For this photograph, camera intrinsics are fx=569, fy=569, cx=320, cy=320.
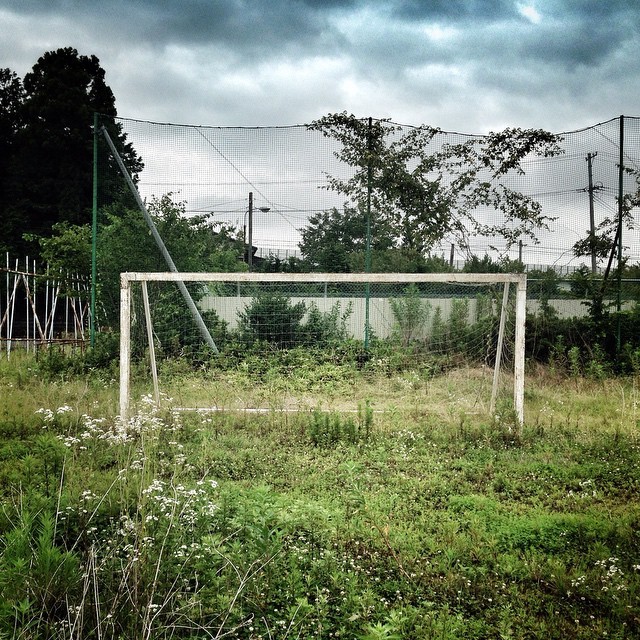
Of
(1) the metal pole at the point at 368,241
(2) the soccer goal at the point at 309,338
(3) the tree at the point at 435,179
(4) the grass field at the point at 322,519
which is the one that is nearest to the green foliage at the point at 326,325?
(2) the soccer goal at the point at 309,338

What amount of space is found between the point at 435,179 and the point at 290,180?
2.54 meters

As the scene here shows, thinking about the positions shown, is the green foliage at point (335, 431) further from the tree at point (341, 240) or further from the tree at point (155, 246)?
the tree at point (155, 246)

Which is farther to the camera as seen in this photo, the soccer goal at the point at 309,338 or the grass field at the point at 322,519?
the soccer goal at the point at 309,338

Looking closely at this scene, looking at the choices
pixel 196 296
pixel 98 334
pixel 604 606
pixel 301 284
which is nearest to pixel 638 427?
pixel 604 606

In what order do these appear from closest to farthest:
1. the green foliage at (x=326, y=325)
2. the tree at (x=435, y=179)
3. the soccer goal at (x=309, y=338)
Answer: the soccer goal at (x=309, y=338) < the green foliage at (x=326, y=325) < the tree at (x=435, y=179)

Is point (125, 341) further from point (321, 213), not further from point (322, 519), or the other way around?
point (321, 213)

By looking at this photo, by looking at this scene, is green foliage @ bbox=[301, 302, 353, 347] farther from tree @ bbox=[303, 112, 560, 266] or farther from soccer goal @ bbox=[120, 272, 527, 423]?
tree @ bbox=[303, 112, 560, 266]

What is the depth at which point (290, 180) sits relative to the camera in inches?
388

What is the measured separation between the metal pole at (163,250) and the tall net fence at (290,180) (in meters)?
0.26

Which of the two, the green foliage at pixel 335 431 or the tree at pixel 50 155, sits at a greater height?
the tree at pixel 50 155

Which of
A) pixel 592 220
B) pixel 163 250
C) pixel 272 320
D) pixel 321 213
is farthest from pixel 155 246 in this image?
pixel 592 220

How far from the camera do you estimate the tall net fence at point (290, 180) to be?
969 cm

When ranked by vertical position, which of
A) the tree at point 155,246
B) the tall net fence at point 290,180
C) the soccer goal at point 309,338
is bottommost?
the soccer goal at point 309,338

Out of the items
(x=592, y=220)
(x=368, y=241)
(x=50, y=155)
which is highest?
(x=50, y=155)
